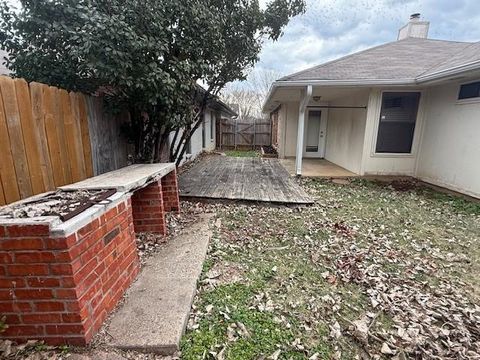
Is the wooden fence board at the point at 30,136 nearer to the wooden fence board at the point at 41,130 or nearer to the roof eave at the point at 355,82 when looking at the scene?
the wooden fence board at the point at 41,130

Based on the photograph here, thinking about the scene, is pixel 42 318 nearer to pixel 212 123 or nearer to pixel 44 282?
pixel 44 282

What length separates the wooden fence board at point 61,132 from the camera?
2633 millimetres

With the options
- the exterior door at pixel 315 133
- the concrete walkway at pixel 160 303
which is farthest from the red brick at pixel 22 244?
the exterior door at pixel 315 133

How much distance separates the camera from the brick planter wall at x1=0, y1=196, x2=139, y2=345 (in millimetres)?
1372

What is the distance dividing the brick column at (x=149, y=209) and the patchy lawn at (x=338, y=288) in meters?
0.81

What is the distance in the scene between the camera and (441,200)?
5.39 m

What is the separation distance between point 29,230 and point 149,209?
1.85m

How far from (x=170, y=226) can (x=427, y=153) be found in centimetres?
709

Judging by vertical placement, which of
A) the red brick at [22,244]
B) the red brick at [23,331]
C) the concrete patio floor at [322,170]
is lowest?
the concrete patio floor at [322,170]

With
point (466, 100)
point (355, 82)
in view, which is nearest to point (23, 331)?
point (355, 82)

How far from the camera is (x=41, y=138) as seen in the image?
8.05ft

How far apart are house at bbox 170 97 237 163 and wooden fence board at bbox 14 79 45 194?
6.30 meters

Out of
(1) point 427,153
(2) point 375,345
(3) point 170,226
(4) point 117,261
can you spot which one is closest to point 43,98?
(4) point 117,261

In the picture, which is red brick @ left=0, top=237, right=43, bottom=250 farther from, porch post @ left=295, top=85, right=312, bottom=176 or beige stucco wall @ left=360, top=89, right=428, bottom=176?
beige stucco wall @ left=360, top=89, right=428, bottom=176
